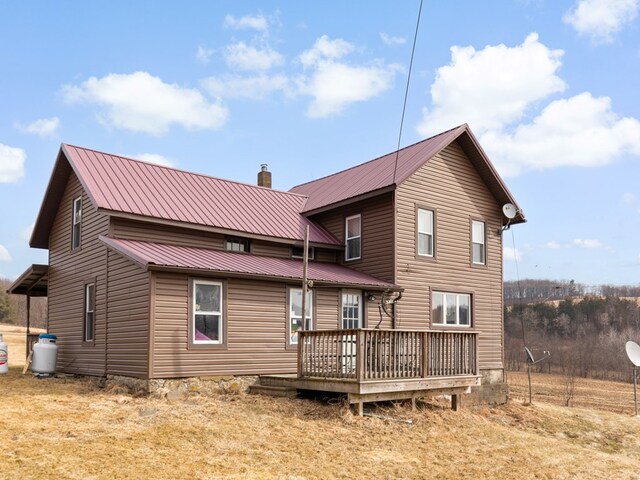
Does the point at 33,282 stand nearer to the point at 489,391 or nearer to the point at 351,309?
the point at 351,309

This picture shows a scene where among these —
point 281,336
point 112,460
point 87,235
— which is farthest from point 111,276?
point 112,460

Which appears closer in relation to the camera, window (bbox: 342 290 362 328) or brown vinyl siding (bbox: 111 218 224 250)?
brown vinyl siding (bbox: 111 218 224 250)

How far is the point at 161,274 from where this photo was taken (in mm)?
15070

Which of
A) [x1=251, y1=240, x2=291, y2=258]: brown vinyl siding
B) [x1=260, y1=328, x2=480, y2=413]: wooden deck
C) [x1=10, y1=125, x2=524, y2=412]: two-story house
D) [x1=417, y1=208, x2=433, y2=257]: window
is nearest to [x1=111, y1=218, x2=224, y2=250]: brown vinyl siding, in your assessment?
[x1=10, y1=125, x2=524, y2=412]: two-story house

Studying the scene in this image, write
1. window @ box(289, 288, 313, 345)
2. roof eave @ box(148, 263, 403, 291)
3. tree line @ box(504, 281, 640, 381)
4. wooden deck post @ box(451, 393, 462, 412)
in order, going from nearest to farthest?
roof eave @ box(148, 263, 403, 291)
wooden deck post @ box(451, 393, 462, 412)
window @ box(289, 288, 313, 345)
tree line @ box(504, 281, 640, 381)

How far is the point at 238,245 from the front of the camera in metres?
19.3

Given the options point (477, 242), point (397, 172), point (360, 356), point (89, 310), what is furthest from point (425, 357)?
point (89, 310)

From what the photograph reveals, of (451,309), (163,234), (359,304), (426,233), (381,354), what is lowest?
(381,354)

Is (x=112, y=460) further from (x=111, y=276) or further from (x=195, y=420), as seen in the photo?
(x=111, y=276)

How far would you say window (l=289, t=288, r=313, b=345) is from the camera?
17.5 metres

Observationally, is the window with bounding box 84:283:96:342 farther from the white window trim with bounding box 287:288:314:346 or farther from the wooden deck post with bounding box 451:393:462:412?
the wooden deck post with bounding box 451:393:462:412

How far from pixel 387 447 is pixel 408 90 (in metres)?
7.67

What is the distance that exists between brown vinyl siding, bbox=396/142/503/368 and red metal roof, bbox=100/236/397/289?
1.47 meters

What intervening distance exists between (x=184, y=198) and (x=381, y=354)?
318 inches
